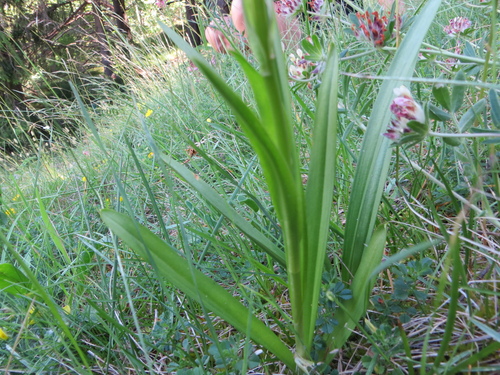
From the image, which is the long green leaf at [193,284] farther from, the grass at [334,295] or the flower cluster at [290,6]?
the flower cluster at [290,6]

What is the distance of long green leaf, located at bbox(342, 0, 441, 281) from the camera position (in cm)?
53

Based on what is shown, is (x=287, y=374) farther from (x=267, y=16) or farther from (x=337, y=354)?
(x=267, y=16)

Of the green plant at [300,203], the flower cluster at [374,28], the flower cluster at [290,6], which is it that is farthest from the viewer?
the flower cluster at [290,6]

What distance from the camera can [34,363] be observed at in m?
0.64

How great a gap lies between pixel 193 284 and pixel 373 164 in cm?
32

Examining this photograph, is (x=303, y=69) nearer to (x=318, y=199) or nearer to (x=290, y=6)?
(x=290, y=6)

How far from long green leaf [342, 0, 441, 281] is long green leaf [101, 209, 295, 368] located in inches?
6.5

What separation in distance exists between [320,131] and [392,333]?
291 millimetres

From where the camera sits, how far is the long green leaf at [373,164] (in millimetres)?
529

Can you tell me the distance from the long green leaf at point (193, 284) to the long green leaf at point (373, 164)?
165mm

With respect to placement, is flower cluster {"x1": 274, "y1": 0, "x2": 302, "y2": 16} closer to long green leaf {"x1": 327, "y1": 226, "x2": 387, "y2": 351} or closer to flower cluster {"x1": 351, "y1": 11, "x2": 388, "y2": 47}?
flower cluster {"x1": 351, "y1": 11, "x2": 388, "y2": 47}

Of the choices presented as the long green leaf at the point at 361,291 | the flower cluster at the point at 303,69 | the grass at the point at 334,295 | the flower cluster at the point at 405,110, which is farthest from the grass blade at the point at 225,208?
the flower cluster at the point at 303,69

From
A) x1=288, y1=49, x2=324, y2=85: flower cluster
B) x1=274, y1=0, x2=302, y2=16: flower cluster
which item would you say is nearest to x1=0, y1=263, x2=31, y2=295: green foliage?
x1=288, y1=49, x2=324, y2=85: flower cluster

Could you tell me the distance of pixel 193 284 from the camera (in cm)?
48
